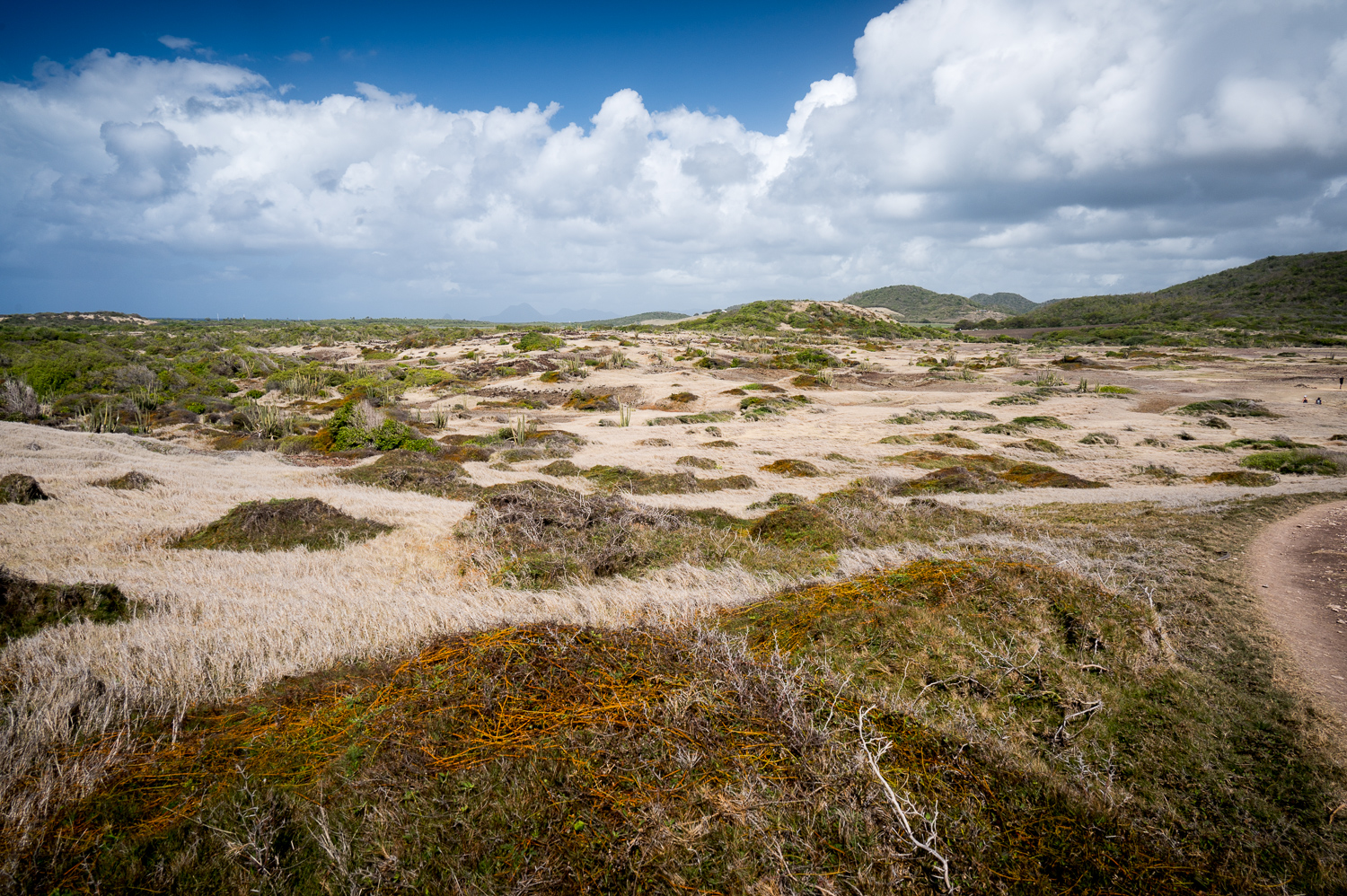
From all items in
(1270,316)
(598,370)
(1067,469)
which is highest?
(1270,316)

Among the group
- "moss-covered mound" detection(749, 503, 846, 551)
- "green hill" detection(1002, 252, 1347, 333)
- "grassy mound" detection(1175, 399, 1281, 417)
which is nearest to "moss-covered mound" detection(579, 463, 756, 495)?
"moss-covered mound" detection(749, 503, 846, 551)

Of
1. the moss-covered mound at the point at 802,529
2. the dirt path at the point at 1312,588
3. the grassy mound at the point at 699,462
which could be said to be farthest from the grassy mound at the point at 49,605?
the grassy mound at the point at 699,462

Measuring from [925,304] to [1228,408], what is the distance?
12712cm

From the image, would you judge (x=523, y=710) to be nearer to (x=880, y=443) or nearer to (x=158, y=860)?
(x=158, y=860)

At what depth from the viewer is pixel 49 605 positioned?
5.73 m

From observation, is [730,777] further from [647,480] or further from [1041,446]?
[1041,446]

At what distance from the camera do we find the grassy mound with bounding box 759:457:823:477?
17.3 metres

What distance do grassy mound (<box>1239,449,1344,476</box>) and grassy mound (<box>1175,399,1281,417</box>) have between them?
1211 centimetres

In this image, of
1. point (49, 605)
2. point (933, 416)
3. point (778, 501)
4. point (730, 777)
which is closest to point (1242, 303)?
point (933, 416)

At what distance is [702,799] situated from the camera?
10.6ft

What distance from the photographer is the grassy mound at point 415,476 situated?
14.2m

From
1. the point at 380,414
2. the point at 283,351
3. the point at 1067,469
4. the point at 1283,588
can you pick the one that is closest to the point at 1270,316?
the point at 1067,469

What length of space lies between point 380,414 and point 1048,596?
81.4ft

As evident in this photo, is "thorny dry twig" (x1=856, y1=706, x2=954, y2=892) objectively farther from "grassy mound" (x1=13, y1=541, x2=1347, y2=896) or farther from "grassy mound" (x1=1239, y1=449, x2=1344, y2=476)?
"grassy mound" (x1=1239, y1=449, x2=1344, y2=476)
